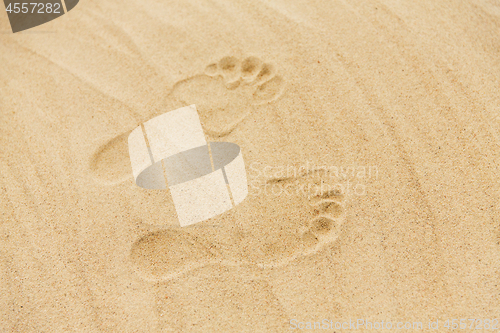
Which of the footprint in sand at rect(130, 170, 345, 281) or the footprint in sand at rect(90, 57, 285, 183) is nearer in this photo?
the footprint in sand at rect(130, 170, 345, 281)

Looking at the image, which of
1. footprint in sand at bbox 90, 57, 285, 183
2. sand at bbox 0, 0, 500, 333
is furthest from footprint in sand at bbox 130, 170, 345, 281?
footprint in sand at bbox 90, 57, 285, 183

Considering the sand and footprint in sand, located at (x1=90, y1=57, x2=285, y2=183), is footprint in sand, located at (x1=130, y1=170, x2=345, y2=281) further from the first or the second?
footprint in sand, located at (x1=90, y1=57, x2=285, y2=183)

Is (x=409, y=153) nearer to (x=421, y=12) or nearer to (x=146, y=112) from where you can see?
(x=421, y=12)

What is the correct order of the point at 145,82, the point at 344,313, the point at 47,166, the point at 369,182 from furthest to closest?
the point at 145,82
the point at 47,166
the point at 369,182
the point at 344,313

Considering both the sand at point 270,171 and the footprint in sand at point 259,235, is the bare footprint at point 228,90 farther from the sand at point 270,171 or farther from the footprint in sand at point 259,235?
the footprint in sand at point 259,235

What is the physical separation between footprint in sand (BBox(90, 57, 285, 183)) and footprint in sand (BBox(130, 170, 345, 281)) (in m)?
0.33

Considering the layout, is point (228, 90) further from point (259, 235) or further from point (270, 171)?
point (259, 235)

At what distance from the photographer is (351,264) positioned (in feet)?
3.79

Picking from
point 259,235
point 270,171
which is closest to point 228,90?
point 270,171

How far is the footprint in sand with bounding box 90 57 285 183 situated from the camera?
1.38m

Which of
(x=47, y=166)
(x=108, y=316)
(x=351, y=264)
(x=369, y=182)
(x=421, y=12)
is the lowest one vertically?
(x=108, y=316)

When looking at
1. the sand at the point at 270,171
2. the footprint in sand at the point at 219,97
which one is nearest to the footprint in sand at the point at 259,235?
the sand at the point at 270,171

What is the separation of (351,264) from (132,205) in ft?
2.75

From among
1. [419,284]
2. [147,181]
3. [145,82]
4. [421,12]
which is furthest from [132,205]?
[421,12]
